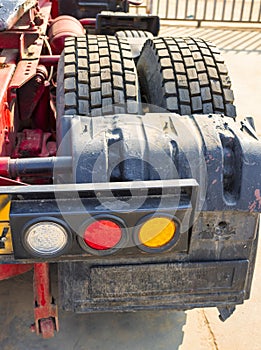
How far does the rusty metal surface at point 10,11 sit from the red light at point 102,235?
5.28 feet

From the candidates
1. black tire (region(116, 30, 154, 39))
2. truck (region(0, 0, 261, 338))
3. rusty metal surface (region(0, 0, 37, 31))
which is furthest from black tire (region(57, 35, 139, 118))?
black tire (region(116, 30, 154, 39))

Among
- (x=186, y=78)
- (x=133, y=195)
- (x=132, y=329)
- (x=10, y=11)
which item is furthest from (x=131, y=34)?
(x=133, y=195)

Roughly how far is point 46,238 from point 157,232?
0.38 m

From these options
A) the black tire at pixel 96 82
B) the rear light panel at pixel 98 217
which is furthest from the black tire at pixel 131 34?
the rear light panel at pixel 98 217

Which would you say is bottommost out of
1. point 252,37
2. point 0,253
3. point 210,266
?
point 252,37

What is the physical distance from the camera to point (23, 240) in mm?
1647

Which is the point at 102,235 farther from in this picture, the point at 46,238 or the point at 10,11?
the point at 10,11

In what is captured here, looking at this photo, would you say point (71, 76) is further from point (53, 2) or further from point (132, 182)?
point (53, 2)

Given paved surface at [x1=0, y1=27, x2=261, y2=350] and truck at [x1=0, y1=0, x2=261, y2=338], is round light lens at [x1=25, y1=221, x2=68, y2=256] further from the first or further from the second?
paved surface at [x1=0, y1=27, x2=261, y2=350]

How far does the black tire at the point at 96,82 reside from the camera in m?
2.43

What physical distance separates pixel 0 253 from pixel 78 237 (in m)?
0.29

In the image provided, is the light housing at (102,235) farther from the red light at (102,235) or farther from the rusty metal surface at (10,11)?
the rusty metal surface at (10,11)

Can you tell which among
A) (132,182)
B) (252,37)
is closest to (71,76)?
(132,182)

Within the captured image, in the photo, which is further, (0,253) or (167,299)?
(167,299)
